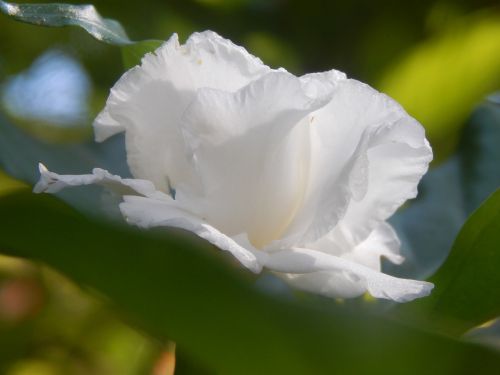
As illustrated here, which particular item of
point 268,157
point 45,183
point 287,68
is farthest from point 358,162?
point 287,68

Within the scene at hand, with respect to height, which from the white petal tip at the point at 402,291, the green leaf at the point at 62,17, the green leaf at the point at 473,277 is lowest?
the green leaf at the point at 473,277

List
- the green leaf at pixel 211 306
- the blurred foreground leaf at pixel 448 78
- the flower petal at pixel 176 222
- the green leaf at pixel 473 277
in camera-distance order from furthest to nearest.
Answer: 1. the blurred foreground leaf at pixel 448 78
2. the green leaf at pixel 473 277
3. the flower petal at pixel 176 222
4. the green leaf at pixel 211 306

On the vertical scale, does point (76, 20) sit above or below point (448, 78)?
above

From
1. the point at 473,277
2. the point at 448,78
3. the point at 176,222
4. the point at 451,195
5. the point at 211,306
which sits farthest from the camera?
the point at 448,78

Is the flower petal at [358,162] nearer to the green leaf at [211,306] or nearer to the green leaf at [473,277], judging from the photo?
the green leaf at [473,277]

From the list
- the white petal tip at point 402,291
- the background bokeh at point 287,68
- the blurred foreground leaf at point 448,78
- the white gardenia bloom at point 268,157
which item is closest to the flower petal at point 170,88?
the white gardenia bloom at point 268,157

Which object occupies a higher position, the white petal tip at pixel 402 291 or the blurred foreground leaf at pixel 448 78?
the white petal tip at pixel 402 291

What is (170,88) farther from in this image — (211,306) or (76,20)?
Answer: (211,306)

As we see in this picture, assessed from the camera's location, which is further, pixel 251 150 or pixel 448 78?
pixel 448 78
